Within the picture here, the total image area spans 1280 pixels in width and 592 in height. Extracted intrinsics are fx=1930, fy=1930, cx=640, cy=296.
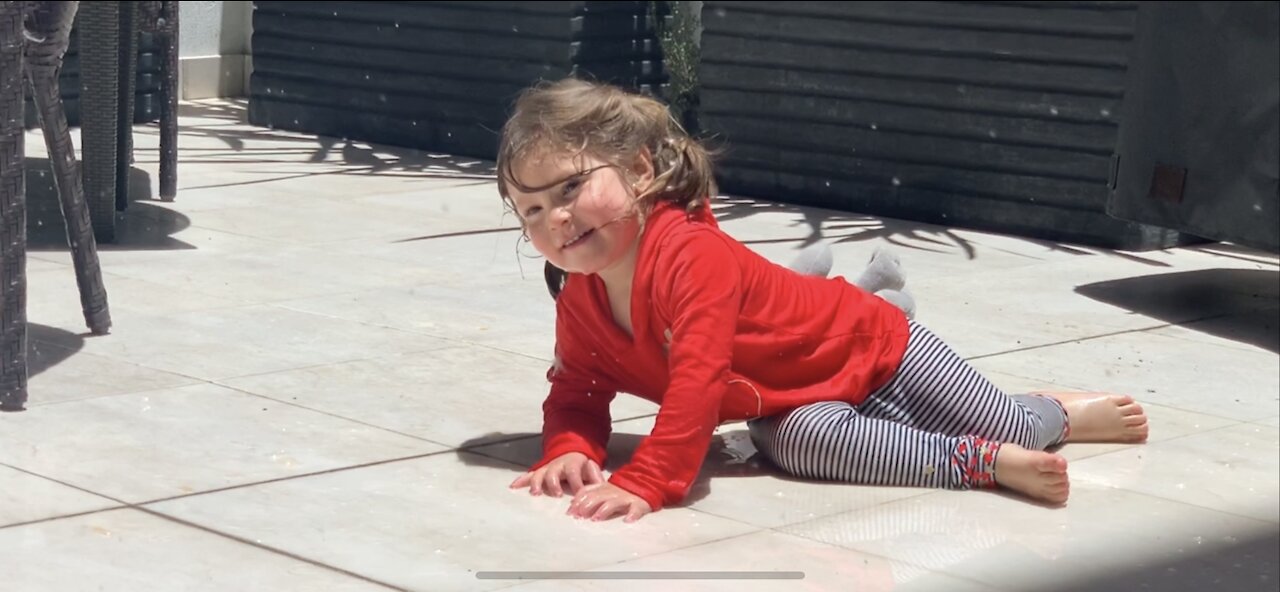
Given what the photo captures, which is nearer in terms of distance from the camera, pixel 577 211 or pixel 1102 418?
pixel 577 211

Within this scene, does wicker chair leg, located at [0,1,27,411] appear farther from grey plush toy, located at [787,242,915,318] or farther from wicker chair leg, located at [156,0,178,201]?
wicker chair leg, located at [156,0,178,201]

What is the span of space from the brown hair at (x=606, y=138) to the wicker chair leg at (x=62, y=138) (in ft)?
5.07

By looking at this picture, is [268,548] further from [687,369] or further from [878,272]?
[878,272]

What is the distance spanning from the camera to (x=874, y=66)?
8.23 m

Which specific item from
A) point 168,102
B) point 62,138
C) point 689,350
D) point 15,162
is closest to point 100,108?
point 168,102

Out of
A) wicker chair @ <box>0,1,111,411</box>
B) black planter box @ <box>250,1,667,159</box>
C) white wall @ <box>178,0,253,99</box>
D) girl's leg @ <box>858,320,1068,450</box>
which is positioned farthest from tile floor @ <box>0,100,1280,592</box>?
white wall @ <box>178,0,253,99</box>

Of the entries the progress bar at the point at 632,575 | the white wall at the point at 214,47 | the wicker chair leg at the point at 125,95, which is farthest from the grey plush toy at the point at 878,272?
the white wall at the point at 214,47

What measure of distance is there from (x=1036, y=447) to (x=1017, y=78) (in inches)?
153

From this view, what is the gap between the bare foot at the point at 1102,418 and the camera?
14.5 feet

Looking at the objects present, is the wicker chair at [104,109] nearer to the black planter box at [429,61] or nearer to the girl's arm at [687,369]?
the black planter box at [429,61]

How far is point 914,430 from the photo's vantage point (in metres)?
4.03

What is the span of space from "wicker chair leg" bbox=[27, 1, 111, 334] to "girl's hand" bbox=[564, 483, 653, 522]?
1.92 metres

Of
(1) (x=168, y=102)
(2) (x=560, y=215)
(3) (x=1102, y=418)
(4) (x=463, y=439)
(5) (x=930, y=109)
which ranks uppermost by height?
(2) (x=560, y=215)

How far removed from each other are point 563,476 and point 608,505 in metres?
0.22
